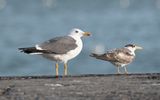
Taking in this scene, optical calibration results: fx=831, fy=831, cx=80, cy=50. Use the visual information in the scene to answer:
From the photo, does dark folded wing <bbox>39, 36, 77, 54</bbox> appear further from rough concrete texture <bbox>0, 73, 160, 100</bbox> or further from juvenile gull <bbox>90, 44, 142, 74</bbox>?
rough concrete texture <bbox>0, 73, 160, 100</bbox>

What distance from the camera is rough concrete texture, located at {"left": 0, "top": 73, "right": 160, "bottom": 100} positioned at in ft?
22.4

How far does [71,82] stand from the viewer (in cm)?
824

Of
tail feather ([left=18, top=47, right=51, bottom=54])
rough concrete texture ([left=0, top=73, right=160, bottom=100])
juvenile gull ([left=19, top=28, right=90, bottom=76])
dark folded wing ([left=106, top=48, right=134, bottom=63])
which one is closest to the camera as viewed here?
rough concrete texture ([left=0, top=73, right=160, bottom=100])

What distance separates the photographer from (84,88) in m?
7.49

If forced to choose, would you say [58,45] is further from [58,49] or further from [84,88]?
[84,88]

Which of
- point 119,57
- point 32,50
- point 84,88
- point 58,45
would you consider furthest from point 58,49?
point 84,88

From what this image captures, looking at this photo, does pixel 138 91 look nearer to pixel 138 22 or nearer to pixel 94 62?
pixel 94 62

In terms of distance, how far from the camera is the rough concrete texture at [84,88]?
682 cm

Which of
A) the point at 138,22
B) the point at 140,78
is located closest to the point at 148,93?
the point at 140,78

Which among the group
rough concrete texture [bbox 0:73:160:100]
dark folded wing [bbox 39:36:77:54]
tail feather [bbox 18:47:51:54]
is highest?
dark folded wing [bbox 39:36:77:54]

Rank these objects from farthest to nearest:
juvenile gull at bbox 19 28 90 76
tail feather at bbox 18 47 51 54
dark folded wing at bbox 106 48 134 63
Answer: dark folded wing at bbox 106 48 134 63
juvenile gull at bbox 19 28 90 76
tail feather at bbox 18 47 51 54

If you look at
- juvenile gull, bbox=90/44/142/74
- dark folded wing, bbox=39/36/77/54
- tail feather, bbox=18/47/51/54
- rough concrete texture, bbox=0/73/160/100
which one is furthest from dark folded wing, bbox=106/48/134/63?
rough concrete texture, bbox=0/73/160/100

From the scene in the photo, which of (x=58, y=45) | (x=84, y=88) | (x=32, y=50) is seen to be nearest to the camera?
(x=84, y=88)

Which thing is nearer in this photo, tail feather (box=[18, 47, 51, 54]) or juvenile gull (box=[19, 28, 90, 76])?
tail feather (box=[18, 47, 51, 54])
